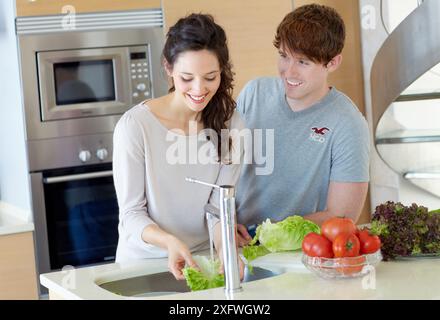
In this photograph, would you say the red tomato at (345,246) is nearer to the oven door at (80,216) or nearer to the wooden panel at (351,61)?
the oven door at (80,216)

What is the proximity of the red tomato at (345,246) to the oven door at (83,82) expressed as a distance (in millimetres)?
1707

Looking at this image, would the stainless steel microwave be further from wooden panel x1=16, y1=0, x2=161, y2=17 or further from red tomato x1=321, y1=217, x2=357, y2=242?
red tomato x1=321, y1=217, x2=357, y2=242

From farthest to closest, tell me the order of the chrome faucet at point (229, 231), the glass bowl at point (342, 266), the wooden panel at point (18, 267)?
the wooden panel at point (18, 267), the glass bowl at point (342, 266), the chrome faucet at point (229, 231)

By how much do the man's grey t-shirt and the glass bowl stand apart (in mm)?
589

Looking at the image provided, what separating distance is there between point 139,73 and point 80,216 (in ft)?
2.12

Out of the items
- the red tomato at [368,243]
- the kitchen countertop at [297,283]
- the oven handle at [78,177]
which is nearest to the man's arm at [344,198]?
the kitchen countertop at [297,283]

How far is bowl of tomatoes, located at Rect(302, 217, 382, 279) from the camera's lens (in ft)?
6.20

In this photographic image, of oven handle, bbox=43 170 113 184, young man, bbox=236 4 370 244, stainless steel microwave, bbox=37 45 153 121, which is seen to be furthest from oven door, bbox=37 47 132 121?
young man, bbox=236 4 370 244

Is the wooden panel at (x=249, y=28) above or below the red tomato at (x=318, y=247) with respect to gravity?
above

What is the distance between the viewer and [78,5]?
3318 millimetres

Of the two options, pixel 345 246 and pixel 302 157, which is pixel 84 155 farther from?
pixel 345 246

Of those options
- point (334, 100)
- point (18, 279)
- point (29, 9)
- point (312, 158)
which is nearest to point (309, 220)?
point (312, 158)

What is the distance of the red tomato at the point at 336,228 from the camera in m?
1.91

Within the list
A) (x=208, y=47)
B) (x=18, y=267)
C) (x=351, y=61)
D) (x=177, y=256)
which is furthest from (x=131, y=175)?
(x=351, y=61)
